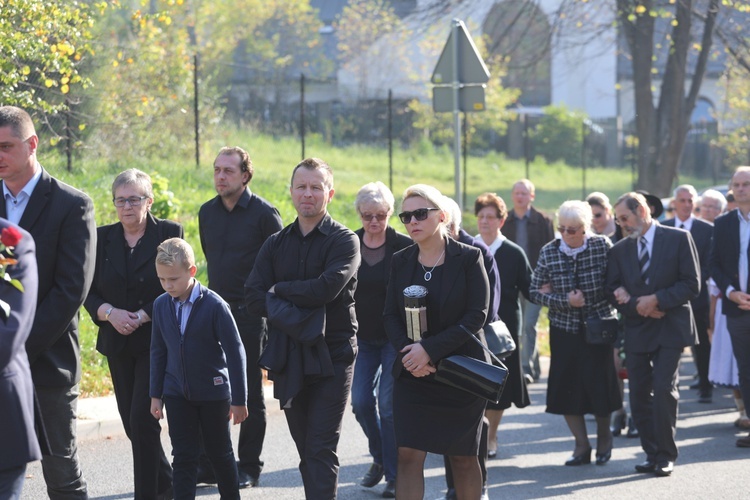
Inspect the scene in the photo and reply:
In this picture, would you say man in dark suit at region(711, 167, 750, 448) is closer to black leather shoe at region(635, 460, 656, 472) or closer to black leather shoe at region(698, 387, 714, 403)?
black leather shoe at region(635, 460, 656, 472)

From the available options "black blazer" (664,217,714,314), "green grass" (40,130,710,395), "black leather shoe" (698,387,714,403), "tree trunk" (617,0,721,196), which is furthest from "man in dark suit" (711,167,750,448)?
"tree trunk" (617,0,721,196)

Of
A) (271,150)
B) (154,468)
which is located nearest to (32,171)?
(154,468)

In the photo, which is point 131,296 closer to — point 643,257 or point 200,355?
point 200,355

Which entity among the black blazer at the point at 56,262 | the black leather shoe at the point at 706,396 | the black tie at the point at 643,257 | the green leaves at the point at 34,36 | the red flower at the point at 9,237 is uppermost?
the green leaves at the point at 34,36

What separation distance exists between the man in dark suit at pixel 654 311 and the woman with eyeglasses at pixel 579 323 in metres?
0.15

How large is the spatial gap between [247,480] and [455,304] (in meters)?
2.46

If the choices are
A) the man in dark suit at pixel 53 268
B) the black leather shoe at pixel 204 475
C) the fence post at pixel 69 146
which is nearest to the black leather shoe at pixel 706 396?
the black leather shoe at pixel 204 475

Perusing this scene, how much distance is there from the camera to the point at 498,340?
274 inches

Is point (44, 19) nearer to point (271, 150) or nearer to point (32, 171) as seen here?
point (32, 171)

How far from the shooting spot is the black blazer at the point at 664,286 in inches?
331

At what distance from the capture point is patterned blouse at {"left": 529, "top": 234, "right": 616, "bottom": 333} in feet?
28.4

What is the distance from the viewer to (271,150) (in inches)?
762

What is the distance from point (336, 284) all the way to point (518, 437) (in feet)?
13.7

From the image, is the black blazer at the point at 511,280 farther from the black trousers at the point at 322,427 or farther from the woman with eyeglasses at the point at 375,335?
the black trousers at the point at 322,427
